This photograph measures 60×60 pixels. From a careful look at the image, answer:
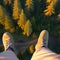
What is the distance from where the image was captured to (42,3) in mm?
4488

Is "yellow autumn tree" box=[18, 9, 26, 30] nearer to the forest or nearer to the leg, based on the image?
the forest

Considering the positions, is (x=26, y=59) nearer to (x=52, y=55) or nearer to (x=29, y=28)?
(x=29, y=28)

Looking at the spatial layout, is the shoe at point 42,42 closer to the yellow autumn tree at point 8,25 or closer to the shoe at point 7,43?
the shoe at point 7,43

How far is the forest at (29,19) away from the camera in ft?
13.3

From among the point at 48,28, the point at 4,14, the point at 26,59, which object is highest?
the point at 4,14

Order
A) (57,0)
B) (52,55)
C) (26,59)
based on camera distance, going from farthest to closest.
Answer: (57,0) < (26,59) < (52,55)

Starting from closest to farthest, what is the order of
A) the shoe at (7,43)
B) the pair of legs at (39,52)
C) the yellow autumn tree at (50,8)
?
1. the pair of legs at (39,52)
2. the shoe at (7,43)
3. the yellow autumn tree at (50,8)

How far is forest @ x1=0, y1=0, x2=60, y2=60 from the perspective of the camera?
159 inches

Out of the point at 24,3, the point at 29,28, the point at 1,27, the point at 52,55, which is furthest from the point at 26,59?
the point at 52,55

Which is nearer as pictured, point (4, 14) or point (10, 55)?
point (10, 55)

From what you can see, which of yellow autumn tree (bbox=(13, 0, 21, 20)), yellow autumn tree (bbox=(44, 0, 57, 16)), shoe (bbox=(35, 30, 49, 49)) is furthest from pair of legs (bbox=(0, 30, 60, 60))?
yellow autumn tree (bbox=(44, 0, 57, 16))

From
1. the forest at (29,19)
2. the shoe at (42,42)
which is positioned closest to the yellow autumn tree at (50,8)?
the forest at (29,19)

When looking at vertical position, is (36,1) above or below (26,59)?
above

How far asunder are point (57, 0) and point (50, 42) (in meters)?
0.77
